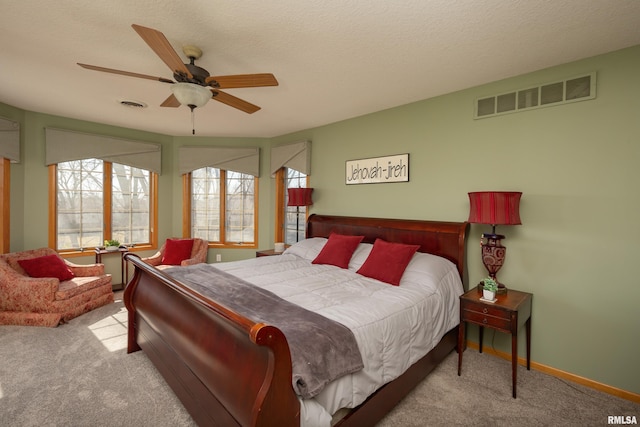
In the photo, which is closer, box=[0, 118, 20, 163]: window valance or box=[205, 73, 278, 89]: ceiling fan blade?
box=[205, 73, 278, 89]: ceiling fan blade

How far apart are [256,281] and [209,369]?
3.36 ft

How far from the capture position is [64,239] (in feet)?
13.8

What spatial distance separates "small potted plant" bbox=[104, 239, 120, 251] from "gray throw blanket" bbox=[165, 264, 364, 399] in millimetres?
3090

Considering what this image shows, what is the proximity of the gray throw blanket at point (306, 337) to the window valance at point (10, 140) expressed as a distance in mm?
3526

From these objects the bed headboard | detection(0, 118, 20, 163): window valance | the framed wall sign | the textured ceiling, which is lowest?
the bed headboard

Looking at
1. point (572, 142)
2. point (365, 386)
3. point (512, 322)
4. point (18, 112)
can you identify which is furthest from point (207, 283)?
point (18, 112)

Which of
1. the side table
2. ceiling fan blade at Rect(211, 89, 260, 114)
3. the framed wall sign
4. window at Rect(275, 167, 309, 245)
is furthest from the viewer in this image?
window at Rect(275, 167, 309, 245)

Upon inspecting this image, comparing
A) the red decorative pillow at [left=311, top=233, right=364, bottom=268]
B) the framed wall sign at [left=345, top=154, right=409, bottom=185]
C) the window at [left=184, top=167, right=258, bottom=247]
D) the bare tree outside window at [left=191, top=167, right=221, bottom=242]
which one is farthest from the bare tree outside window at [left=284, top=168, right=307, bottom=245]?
the red decorative pillow at [left=311, top=233, right=364, bottom=268]

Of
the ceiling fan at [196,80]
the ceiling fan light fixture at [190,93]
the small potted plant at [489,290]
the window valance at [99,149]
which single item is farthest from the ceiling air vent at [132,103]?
the small potted plant at [489,290]

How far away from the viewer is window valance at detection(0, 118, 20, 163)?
11.5 feet

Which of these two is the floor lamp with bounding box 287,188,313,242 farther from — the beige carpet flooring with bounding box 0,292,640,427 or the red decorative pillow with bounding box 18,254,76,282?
the red decorative pillow with bounding box 18,254,76,282

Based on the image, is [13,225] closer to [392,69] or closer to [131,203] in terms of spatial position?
[131,203]

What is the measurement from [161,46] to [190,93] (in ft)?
1.47

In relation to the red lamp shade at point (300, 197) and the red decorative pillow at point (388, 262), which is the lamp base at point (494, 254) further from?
the red lamp shade at point (300, 197)
